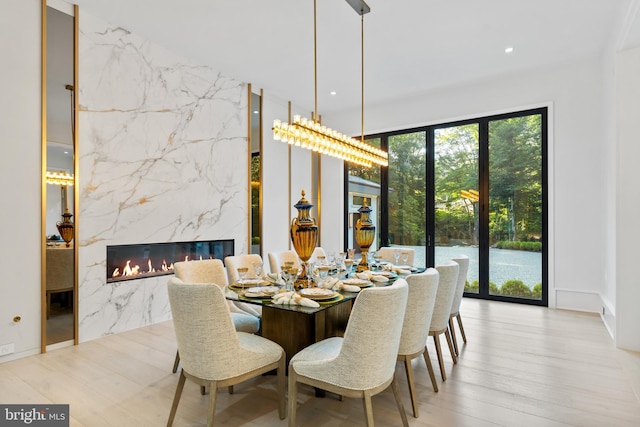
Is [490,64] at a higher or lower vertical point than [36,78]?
higher

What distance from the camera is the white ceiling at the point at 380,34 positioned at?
355 centimetres

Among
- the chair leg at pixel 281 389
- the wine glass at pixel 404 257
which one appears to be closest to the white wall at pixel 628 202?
the wine glass at pixel 404 257

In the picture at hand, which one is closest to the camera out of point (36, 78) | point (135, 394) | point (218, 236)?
point (135, 394)

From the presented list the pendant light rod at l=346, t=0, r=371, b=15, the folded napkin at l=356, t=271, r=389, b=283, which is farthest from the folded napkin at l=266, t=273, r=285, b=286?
the pendant light rod at l=346, t=0, r=371, b=15

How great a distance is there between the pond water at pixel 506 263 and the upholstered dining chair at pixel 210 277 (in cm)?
378

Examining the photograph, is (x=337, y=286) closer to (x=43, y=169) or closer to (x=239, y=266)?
(x=239, y=266)

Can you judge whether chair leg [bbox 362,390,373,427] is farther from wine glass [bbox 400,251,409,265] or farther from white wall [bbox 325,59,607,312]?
white wall [bbox 325,59,607,312]

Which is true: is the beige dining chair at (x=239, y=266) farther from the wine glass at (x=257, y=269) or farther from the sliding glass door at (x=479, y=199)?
the sliding glass door at (x=479, y=199)

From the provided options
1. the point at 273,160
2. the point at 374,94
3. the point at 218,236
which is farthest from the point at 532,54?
the point at 218,236

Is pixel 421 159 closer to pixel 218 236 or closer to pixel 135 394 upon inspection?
pixel 218 236

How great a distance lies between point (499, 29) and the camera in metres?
3.95

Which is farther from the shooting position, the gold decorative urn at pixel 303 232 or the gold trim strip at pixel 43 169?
the gold trim strip at pixel 43 169

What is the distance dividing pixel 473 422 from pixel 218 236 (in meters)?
3.83

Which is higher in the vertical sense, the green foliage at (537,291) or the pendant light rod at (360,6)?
the pendant light rod at (360,6)
